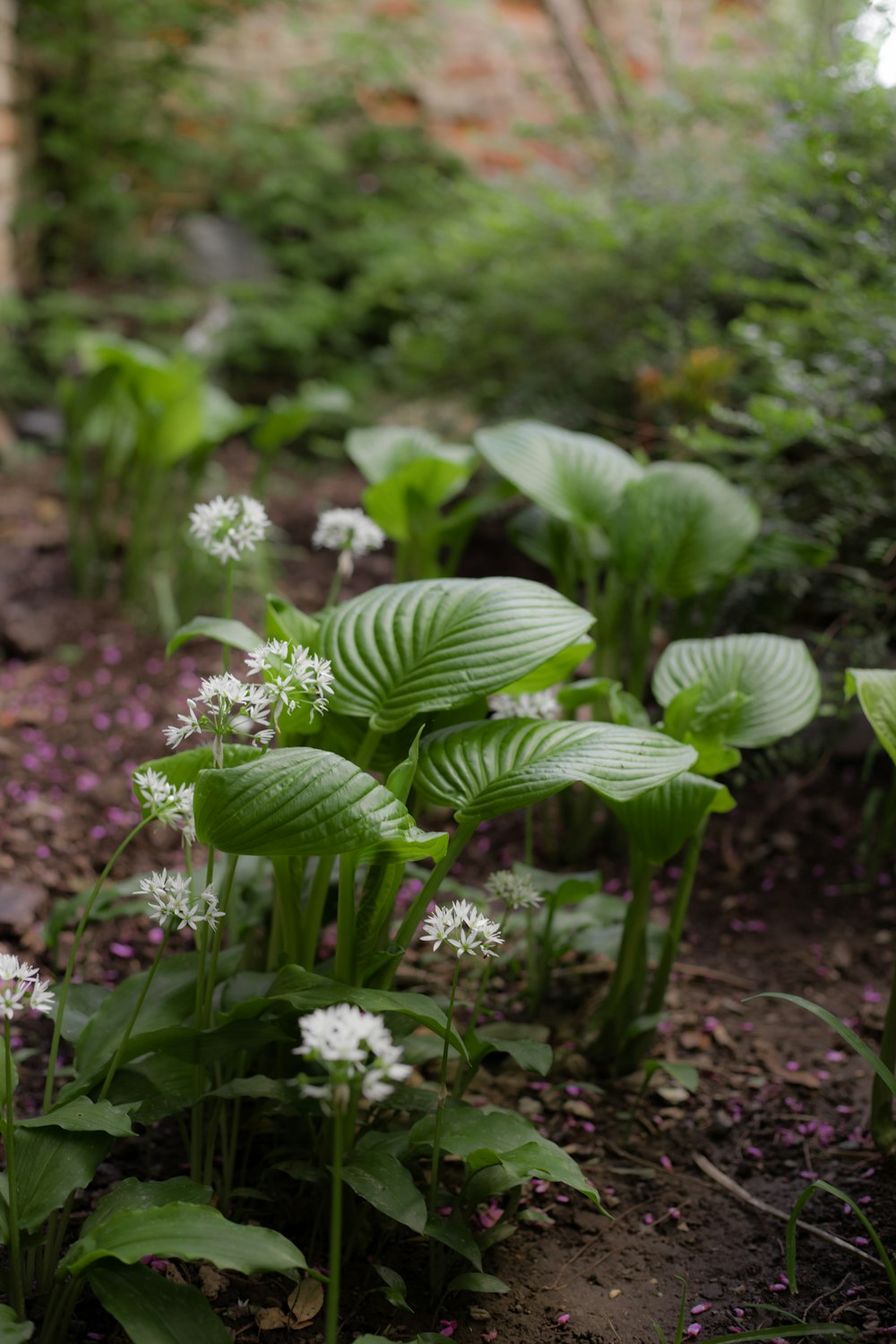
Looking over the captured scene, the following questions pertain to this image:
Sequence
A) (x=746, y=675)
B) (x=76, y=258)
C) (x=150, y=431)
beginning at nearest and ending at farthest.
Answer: (x=746, y=675) → (x=150, y=431) → (x=76, y=258)

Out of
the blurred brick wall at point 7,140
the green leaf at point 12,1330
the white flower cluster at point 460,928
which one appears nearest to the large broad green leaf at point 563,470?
the white flower cluster at point 460,928

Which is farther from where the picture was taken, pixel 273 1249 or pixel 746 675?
pixel 746 675

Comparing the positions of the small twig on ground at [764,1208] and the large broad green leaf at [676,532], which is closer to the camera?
the small twig on ground at [764,1208]

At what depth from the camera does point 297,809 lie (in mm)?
977

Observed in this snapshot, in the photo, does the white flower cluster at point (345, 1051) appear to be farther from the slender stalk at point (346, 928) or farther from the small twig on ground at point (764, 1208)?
the small twig on ground at point (764, 1208)

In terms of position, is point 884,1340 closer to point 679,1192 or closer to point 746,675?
point 679,1192

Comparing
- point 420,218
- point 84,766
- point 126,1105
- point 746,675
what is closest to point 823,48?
point 420,218

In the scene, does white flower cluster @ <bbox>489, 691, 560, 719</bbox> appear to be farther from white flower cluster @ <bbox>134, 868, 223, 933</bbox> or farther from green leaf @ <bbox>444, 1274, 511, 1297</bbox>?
green leaf @ <bbox>444, 1274, 511, 1297</bbox>

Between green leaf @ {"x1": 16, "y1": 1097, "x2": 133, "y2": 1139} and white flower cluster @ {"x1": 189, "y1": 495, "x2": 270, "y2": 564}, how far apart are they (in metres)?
0.62

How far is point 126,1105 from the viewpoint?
1.14m

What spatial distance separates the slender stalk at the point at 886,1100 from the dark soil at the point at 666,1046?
3 centimetres

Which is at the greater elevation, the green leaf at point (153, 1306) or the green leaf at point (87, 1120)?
the green leaf at point (87, 1120)

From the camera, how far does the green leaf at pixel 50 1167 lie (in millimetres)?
1019

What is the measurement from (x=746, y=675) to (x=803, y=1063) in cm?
62
